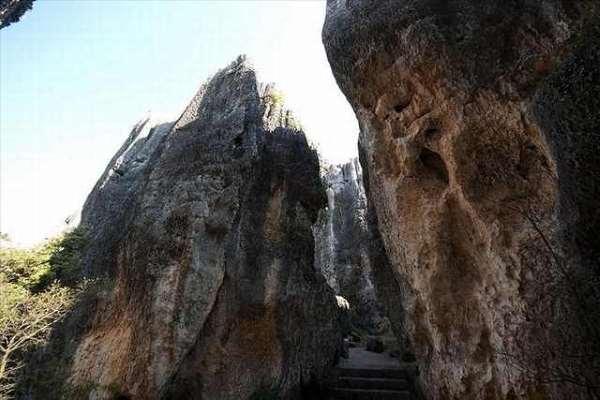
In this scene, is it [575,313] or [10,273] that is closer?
[575,313]

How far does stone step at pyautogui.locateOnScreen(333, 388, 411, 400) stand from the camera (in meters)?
11.3

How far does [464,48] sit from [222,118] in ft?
26.0

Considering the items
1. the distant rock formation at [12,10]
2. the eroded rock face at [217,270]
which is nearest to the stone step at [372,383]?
the eroded rock face at [217,270]

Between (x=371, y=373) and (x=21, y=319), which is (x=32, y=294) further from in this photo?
(x=371, y=373)

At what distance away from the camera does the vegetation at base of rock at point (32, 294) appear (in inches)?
388

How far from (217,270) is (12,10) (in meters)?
9.49

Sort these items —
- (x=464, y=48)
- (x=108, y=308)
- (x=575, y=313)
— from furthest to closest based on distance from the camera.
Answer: (x=108, y=308) → (x=464, y=48) → (x=575, y=313)

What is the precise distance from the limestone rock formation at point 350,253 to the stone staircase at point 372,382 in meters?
9.11

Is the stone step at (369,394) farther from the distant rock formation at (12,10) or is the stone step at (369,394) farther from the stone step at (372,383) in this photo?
the distant rock formation at (12,10)

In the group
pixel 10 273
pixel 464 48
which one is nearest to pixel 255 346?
pixel 10 273

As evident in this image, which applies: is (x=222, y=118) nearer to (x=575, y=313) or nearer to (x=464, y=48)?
(x=464, y=48)

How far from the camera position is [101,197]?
15.4m

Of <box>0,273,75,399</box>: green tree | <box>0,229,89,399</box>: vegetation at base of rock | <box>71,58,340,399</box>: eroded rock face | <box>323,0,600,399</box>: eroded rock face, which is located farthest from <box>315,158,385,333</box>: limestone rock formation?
<box>0,273,75,399</box>: green tree

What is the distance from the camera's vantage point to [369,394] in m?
11.6
